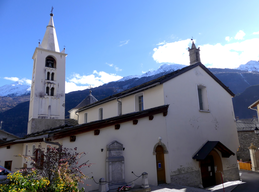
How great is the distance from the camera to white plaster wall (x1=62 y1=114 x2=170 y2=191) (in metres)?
9.72

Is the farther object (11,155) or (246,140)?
(246,140)

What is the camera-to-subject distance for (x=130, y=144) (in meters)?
11.0

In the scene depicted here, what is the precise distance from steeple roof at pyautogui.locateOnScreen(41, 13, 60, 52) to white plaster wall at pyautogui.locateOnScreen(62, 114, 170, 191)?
86.7ft

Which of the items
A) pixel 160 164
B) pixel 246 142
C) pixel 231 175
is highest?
pixel 246 142

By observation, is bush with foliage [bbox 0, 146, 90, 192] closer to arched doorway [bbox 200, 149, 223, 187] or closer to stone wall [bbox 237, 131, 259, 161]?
arched doorway [bbox 200, 149, 223, 187]

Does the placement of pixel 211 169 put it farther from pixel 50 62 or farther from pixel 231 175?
pixel 50 62

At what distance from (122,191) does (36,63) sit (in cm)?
2747

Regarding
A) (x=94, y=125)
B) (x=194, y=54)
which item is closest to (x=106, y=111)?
(x=94, y=125)

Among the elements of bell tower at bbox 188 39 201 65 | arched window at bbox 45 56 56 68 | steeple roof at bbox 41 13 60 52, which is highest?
steeple roof at bbox 41 13 60 52

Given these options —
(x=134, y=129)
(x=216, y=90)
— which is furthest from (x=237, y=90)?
(x=134, y=129)

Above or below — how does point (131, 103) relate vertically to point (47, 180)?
above

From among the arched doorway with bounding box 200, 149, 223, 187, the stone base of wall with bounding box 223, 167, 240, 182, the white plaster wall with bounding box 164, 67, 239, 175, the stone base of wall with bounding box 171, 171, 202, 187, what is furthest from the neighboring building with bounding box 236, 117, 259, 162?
the stone base of wall with bounding box 171, 171, 202, 187

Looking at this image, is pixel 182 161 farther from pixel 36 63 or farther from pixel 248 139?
pixel 36 63

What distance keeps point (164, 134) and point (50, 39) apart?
28.6 metres
